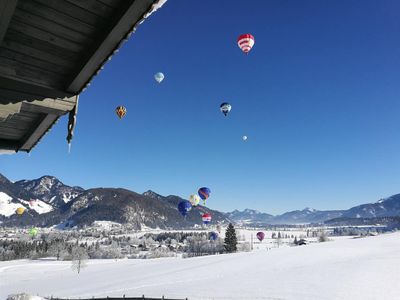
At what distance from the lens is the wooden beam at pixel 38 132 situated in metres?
6.04

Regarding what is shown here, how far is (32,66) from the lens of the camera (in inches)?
175

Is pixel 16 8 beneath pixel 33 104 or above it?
above

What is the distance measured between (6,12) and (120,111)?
3127 cm

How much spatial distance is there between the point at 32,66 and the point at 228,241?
13476 cm

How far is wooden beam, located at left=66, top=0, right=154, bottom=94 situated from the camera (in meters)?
3.66

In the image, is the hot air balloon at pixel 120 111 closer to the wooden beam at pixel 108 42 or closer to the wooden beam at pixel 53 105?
the wooden beam at pixel 53 105

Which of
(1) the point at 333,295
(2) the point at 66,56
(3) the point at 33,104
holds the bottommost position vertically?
(1) the point at 333,295

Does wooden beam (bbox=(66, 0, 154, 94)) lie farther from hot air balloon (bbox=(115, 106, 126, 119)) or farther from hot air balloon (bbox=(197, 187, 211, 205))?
hot air balloon (bbox=(197, 187, 211, 205))

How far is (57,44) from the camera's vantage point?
4.16 m

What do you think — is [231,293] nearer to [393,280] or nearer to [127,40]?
[393,280]

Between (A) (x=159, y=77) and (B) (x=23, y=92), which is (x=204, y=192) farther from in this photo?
(B) (x=23, y=92)

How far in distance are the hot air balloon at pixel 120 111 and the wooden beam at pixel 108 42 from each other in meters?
29.3

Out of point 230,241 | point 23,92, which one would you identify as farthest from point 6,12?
point 230,241

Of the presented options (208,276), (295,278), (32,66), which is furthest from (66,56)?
(208,276)
